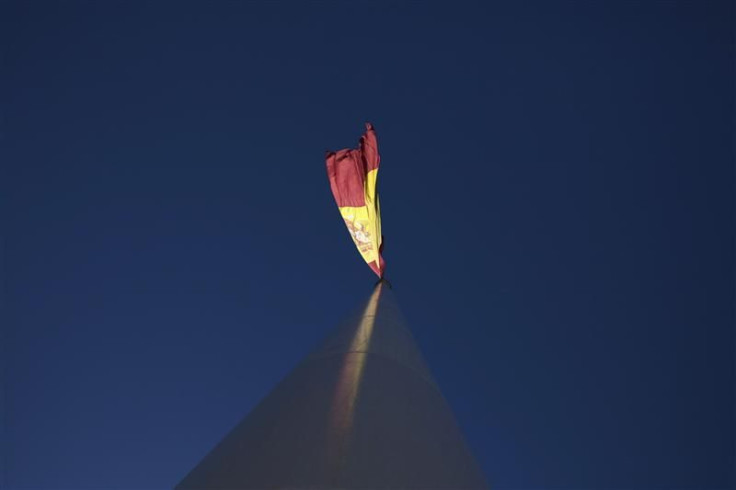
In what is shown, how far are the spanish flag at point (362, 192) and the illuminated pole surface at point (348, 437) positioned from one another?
6193mm

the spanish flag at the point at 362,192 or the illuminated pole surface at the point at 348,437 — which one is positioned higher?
the spanish flag at the point at 362,192

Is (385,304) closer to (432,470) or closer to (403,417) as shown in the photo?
(403,417)

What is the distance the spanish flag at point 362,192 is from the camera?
1030cm

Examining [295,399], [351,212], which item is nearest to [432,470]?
[295,399]

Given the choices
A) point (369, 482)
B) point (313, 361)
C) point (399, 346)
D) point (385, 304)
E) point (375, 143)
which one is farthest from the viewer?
point (375, 143)

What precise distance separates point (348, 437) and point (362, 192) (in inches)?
311

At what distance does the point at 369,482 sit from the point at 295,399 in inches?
41.5

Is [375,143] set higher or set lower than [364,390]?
higher

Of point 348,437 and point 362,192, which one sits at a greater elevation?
point 362,192

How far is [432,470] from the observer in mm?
2762

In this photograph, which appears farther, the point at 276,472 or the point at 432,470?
the point at 432,470

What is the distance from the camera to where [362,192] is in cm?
1041

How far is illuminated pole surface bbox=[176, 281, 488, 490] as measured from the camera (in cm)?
253

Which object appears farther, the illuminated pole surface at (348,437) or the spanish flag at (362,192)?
the spanish flag at (362,192)
